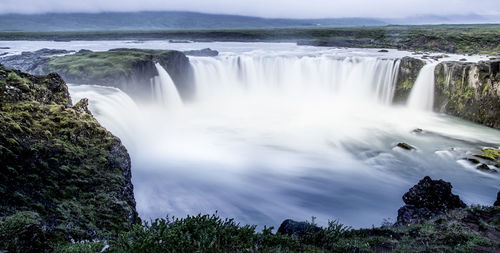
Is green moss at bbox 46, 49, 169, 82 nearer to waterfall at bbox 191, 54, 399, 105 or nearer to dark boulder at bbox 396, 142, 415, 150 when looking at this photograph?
waterfall at bbox 191, 54, 399, 105

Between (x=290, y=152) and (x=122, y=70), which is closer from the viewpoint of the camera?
(x=290, y=152)

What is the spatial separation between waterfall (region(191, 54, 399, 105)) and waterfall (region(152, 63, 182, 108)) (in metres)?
4.41

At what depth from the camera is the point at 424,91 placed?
28641 millimetres

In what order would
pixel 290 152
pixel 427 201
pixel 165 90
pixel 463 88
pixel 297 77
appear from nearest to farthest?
pixel 427 201
pixel 290 152
pixel 463 88
pixel 165 90
pixel 297 77

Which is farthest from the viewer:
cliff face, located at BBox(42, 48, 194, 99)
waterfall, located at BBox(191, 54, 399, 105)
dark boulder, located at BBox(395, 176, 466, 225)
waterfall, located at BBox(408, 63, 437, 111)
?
waterfall, located at BBox(191, 54, 399, 105)

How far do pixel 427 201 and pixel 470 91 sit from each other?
19216 mm

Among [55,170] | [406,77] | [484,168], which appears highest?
[406,77]

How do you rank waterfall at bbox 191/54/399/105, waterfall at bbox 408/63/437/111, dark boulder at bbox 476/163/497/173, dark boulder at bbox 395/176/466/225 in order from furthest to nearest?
waterfall at bbox 191/54/399/105 → waterfall at bbox 408/63/437/111 → dark boulder at bbox 476/163/497/173 → dark boulder at bbox 395/176/466/225

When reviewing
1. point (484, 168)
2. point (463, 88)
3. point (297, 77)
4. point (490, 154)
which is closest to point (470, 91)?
point (463, 88)

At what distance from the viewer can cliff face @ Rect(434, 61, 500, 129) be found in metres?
23.4

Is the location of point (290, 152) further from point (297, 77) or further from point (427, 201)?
point (297, 77)

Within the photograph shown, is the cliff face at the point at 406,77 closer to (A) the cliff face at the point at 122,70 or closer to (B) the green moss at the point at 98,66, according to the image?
(A) the cliff face at the point at 122,70


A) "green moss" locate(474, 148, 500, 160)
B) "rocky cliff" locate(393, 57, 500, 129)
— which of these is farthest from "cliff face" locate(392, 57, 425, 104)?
"green moss" locate(474, 148, 500, 160)

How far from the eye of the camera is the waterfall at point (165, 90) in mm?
25913
